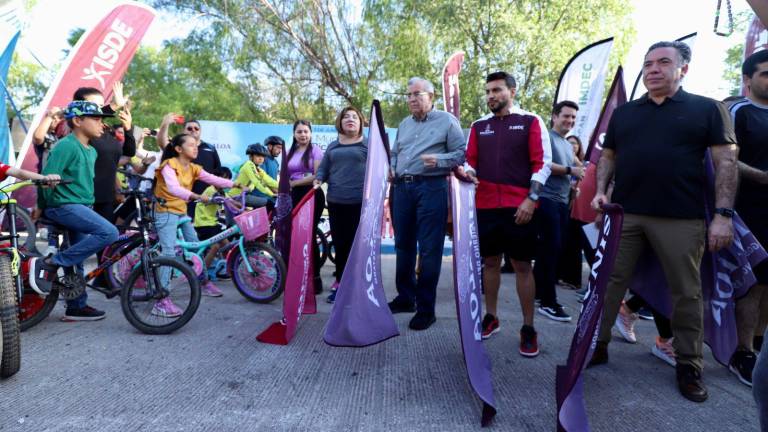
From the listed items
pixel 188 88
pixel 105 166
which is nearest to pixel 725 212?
pixel 105 166

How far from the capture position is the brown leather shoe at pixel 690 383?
277cm

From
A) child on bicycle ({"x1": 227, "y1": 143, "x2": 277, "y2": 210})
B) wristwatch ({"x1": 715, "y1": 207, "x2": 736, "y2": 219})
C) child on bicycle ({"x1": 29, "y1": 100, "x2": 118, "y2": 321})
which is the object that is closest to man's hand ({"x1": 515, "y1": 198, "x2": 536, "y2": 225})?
wristwatch ({"x1": 715, "y1": 207, "x2": 736, "y2": 219})

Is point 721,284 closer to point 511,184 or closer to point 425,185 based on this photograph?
point 511,184

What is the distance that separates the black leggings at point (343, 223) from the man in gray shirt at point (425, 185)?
796 millimetres

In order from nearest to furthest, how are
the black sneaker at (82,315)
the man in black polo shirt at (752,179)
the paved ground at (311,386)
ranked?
the paved ground at (311,386)
the man in black polo shirt at (752,179)
the black sneaker at (82,315)

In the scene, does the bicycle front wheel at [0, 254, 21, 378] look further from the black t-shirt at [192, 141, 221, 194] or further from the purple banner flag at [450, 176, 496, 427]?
the black t-shirt at [192, 141, 221, 194]

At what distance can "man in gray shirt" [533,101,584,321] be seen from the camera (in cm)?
464

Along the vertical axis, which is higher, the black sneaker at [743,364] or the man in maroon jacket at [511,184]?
the man in maroon jacket at [511,184]

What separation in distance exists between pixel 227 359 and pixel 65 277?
172 cm

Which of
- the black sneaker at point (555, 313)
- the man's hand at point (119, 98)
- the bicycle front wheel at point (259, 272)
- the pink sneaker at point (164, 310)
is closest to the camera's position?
the pink sneaker at point (164, 310)

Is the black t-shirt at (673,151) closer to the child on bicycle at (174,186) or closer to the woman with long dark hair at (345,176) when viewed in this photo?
the woman with long dark hair at (345,176)

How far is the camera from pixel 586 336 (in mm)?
2299

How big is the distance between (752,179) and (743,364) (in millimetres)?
1207

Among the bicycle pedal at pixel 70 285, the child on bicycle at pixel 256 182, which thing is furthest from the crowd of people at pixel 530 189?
the child on bicycle at pixel 256 182
